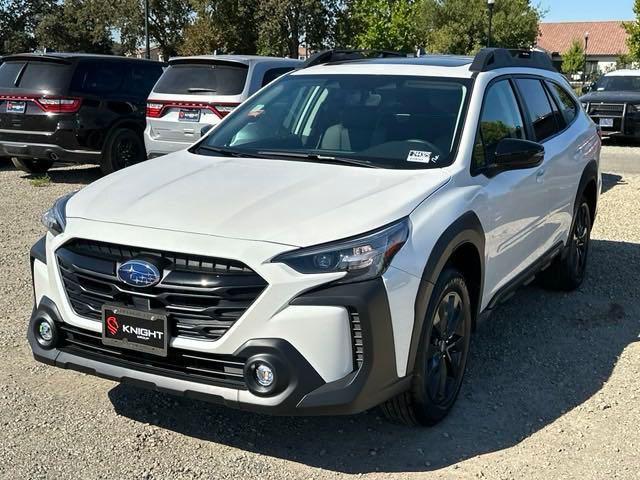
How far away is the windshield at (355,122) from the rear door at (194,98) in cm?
464

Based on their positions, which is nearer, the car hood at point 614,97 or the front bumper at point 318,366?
the front bumper at point 318,366

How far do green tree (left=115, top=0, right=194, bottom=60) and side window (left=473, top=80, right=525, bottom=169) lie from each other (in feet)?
147

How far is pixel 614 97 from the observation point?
16938 mm

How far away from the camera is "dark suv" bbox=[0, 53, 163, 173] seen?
33.4 ft

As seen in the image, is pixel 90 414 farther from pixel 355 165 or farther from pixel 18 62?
pixel 18 62

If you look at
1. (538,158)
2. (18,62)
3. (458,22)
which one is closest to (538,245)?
(538,158)

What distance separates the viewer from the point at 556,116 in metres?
5.63

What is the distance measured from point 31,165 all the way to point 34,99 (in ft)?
6.65

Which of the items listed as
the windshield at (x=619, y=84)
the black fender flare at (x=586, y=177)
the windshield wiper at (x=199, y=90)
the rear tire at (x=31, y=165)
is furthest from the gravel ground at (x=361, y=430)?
the windshield at (x=619, y=84)

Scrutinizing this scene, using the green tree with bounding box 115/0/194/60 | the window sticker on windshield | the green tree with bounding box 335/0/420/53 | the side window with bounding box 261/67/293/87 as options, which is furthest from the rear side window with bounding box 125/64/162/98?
the green tree with bounding box 115/0/194/60

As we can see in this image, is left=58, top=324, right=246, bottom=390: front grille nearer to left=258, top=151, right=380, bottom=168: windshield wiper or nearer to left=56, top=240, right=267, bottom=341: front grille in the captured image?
left=56, top=240, right=267, bottom=341: front grille

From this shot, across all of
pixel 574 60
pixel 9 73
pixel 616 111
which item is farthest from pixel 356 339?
pixel 574 60

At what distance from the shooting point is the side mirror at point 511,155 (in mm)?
4082

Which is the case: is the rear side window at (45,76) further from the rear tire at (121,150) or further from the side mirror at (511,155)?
the side mirror at (511,155)
